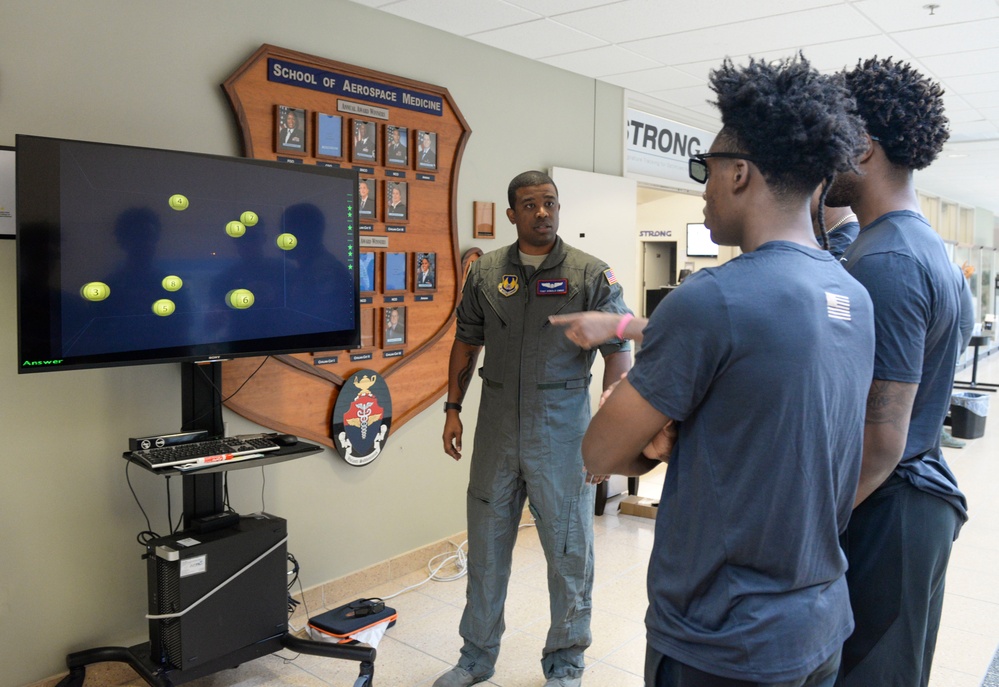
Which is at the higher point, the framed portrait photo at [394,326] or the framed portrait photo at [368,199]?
the framed portrait photo at [368,199]

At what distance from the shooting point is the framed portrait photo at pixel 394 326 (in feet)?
11.5

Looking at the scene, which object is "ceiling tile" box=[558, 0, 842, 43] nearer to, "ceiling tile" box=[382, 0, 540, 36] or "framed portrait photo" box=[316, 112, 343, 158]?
"ceiling tile" box=[382, 0, 540, 36]

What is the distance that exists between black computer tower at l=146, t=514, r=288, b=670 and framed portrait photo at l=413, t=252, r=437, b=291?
1.35 metres

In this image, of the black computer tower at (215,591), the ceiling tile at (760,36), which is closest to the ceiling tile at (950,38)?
the ceiling tile at (760,36)

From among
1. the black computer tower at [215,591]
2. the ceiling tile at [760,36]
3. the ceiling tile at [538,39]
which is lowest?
the black computer tower at [215,591]

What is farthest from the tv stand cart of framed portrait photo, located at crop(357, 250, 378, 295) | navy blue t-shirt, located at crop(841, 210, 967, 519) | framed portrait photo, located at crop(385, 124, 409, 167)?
navy blue t-shirt, located at crop(841, 210, 967, 519)

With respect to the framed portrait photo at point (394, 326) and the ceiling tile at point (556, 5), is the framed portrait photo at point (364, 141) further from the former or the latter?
the ceiling tile at point (556, 5)

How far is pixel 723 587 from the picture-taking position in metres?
1.12

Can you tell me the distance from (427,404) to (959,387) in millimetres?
8672

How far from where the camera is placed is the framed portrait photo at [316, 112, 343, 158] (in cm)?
317

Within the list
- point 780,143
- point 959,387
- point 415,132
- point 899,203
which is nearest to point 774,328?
point 780,143

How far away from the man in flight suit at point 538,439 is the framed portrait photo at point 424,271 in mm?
997

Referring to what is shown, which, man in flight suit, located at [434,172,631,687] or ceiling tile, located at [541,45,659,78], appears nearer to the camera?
man in flight suit, located at [434,172,631,687]

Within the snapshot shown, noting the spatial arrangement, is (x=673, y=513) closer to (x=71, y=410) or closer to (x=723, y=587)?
(x=723, y=587)
